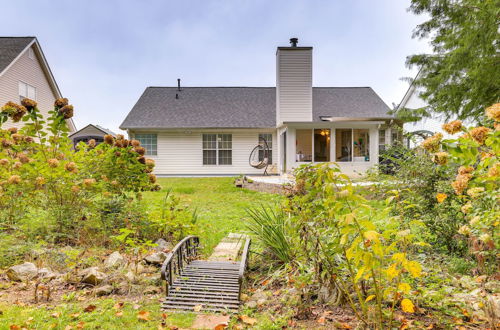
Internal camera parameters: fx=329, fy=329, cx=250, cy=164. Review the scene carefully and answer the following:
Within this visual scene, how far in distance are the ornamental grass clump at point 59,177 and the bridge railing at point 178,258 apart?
1108mm

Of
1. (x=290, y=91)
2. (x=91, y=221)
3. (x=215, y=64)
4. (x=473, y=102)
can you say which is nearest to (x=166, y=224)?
(x=91, y=221)

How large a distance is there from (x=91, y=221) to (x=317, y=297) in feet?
9.56

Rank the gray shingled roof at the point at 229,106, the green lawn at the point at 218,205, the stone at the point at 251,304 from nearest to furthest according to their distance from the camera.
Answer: the stone at the point at 251,304 → the green lawn at the point at 218,205 → the gray shingled roof at the point at 229,106

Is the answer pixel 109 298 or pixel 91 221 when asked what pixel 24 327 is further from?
pixel 91 221

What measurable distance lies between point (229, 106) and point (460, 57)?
11.1 metres

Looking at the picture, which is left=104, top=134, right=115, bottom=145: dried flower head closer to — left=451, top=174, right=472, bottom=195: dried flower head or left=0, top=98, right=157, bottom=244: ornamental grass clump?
left=0, top=98, right=157, bottom=244: ornamental grass clump

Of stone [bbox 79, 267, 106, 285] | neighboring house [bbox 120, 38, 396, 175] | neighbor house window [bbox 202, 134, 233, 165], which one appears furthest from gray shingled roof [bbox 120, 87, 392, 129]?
stone [bbox 79, 267, 106, 285]

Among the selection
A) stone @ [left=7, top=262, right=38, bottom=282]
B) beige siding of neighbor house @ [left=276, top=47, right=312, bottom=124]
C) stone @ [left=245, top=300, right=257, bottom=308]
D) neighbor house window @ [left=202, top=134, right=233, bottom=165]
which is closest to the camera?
stone @ [left=245, top=300, right=257, bottom=308]

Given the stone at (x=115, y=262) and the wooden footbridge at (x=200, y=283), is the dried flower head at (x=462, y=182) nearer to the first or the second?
the wooden footbridge at (x=200, y=283)

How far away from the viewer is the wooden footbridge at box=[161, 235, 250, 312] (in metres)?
2.49

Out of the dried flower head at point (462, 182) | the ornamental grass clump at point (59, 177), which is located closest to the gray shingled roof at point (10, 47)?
the ornamental grass clump at point (59, 177)

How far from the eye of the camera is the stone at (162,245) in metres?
3.80

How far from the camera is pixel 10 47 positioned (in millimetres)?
14570

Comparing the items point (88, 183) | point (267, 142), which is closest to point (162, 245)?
point (88, 183)
